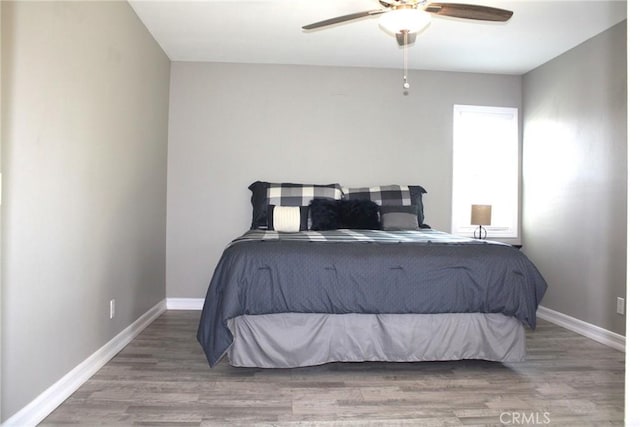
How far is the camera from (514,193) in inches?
174

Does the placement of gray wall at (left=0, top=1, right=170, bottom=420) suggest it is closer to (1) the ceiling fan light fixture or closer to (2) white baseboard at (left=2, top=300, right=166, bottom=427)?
(2) white baseboard at (left=2, top=300, right=166, bottom=427)

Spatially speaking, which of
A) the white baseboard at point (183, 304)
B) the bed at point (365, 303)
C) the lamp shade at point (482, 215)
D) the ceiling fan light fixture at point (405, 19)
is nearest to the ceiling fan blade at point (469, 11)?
the ceiling fan light fixture at point (405, 19)

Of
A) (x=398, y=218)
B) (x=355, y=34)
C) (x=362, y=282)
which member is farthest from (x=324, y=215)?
(x=355, y=34)

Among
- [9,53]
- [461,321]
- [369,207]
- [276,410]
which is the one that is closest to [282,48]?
[369,207]

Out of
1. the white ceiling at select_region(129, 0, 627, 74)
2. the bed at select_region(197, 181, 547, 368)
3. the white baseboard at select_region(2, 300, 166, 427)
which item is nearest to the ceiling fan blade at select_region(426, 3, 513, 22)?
the white ceiling at select_region(129, 0, 627, 74)

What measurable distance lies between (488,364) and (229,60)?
3576mm

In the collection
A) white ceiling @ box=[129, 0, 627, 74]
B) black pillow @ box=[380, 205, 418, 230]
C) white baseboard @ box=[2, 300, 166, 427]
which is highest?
white ceiling @ box=[129, 0, 627, 74]

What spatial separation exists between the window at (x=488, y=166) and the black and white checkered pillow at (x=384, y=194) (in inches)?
30.4

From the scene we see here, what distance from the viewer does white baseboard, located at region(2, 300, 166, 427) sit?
179cm

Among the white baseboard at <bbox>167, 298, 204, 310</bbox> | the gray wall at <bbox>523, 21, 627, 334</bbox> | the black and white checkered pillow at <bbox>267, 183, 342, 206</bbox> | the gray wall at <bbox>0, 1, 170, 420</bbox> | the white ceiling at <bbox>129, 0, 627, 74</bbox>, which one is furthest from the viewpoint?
the white baseboard at <bbox>167, 298, 204, 310</bbox>

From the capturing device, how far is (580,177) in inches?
139

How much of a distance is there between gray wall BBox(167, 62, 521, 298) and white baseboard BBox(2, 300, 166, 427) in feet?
4.08

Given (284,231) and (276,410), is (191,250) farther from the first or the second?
(276,410)

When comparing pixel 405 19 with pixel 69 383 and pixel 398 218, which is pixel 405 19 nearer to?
pixel 398 218
